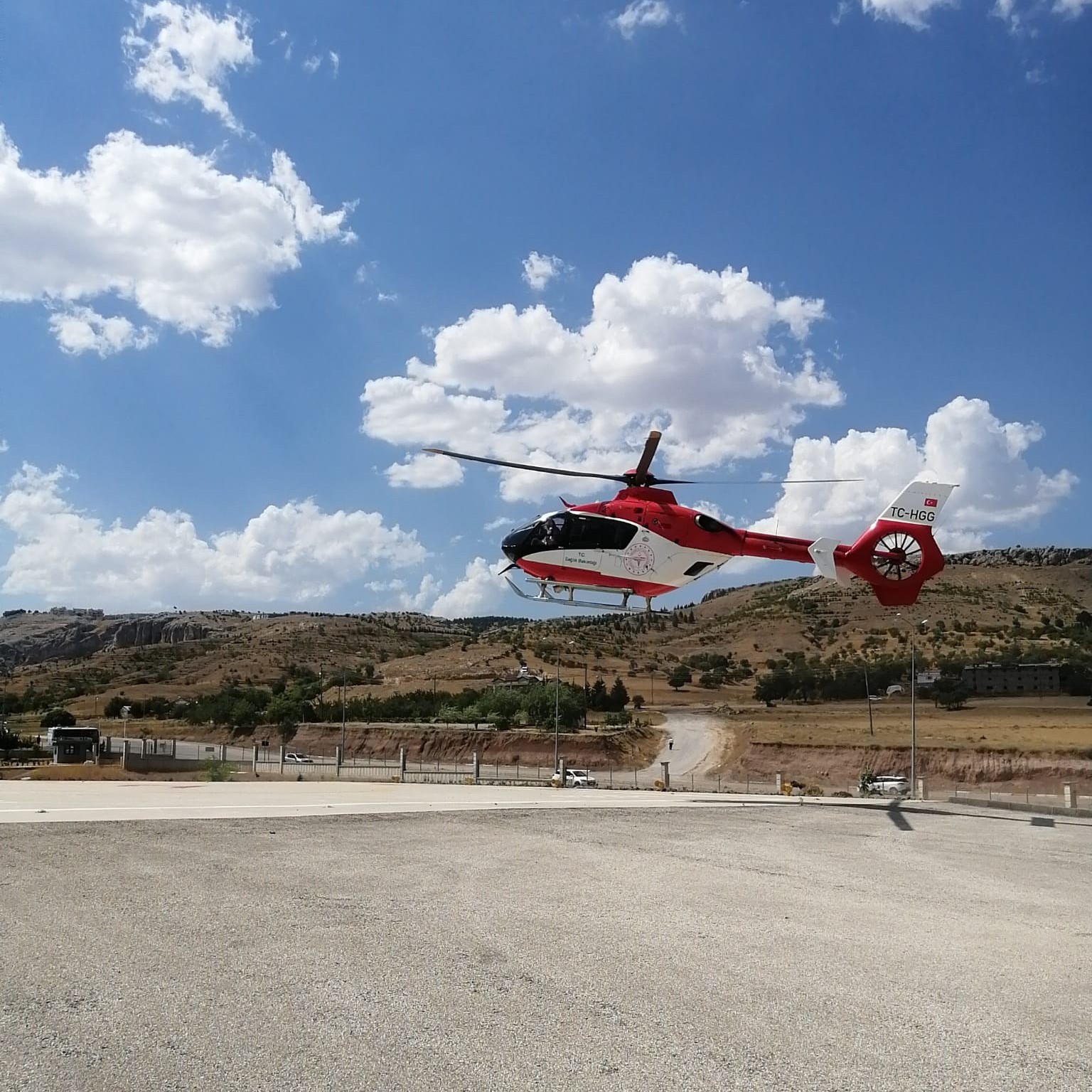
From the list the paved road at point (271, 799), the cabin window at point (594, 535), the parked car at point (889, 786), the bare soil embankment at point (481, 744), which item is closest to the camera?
the paved road at point (271, 799)

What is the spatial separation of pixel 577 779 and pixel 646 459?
1126 inches

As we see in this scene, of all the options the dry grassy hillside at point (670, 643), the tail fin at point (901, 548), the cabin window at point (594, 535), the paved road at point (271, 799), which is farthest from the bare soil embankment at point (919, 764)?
the cabin window at point (594, 535)

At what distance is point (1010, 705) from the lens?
94.6 meters

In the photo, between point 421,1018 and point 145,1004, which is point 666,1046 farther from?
point 145,1004

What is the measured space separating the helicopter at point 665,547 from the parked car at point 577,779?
23095mm

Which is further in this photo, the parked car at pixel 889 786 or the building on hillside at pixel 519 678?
the building on hillside at pixel 519 678

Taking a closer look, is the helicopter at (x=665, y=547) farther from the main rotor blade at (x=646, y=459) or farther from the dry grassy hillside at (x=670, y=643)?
the dry grassy hillside at (x=670, y=643)

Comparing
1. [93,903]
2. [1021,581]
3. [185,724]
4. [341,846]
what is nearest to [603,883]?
[341,846]

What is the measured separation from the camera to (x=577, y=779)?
5247cm

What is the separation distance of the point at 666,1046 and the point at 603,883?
7347 mm

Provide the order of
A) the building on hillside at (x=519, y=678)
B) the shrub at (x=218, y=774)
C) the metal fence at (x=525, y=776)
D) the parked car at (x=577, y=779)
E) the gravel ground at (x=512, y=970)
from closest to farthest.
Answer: the gravel ground at (x=512, y=970) < the shrub at (x=218, y=774) < the metal fence at (x=525, y=776) < the parked car at (x=577, y=779) < the building on hillside at (x=519, y=678)

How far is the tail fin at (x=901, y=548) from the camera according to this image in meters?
29.0

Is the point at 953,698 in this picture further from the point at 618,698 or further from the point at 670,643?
the point at 670,643

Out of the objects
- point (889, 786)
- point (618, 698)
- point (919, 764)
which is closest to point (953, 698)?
point (618, 698)
